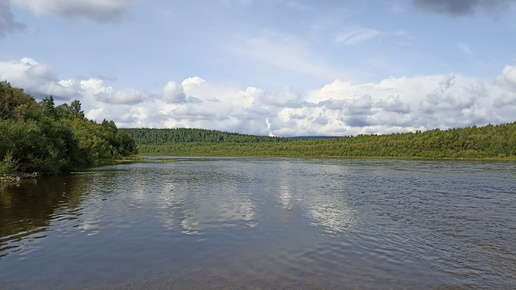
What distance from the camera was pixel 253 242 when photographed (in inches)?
718

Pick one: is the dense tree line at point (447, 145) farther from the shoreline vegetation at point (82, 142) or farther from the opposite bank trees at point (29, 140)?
the opposite bank trees at point (29, 140)

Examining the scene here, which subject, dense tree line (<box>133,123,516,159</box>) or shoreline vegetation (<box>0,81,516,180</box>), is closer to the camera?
shoreline vegetation (<box>0,81,516,180</box>)

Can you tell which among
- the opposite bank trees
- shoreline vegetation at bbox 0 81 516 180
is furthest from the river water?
shoreline vegetation at bbox 0 81 516 180

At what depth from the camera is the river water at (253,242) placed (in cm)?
1306

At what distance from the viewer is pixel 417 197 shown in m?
35.8

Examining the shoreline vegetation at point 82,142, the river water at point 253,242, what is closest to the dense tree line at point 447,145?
the shoreline vegetation at point 82,142

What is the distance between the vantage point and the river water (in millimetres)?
13062

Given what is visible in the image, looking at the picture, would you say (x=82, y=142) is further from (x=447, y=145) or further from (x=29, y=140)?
(x=447, y=145)

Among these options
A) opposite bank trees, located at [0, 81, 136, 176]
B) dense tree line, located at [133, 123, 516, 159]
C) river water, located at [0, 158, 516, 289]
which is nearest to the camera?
river water, located at [0, 158, 516, 289]

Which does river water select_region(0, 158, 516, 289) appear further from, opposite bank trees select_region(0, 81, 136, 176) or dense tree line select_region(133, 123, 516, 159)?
dense tree line select_region(133, 123, 516, 159)

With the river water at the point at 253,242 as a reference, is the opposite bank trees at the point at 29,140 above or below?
above

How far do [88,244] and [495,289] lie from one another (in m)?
17.4

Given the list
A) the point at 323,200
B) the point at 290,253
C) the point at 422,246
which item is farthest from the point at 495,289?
the point at 323,200

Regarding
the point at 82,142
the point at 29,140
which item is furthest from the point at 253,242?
the point at 82,142
